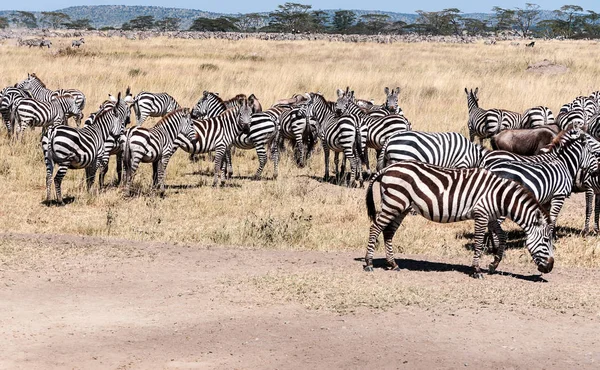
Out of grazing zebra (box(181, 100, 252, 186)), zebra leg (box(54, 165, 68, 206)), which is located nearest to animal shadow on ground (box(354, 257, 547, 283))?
zebra leg (box(54, 165, 68, 206))

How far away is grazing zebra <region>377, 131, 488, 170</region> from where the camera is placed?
506 inches

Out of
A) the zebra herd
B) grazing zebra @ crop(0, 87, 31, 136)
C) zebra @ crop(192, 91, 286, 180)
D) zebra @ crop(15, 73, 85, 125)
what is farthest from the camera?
zebra @ crop(15, 73, 85, 125)

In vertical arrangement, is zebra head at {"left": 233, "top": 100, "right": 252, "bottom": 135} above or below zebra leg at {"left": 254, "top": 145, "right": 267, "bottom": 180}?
above

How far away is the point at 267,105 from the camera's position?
78.9ft

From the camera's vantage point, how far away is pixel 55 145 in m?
13.4

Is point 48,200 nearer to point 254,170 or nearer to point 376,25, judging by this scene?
point 254,170

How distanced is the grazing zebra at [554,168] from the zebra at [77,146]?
6.22 meters

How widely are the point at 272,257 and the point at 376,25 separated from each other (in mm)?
88253

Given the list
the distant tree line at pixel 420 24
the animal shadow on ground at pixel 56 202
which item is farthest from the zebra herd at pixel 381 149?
the distant tree line at pixel 420 24

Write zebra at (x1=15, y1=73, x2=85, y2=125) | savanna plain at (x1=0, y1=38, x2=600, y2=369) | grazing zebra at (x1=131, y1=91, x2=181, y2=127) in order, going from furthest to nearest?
zebra at (x1=15, y1=73, x2=85, y2=125) < grazing zebra at (x1=131, y1=91, x2=181, y2=127) < savanna plain at (x1=0, y1=38, x2=600, y2=369)

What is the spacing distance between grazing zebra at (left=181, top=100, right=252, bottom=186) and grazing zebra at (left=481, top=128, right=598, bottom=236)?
5377 mm

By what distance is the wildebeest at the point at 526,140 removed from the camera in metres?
14.0

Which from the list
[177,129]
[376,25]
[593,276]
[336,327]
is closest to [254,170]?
[177,129]

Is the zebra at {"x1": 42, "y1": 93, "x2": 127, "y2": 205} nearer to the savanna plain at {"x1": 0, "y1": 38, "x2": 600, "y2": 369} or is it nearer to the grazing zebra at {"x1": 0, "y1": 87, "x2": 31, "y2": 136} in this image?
Result: the savanna plain at {"x1": 0, "y1": 38, "x2": 600, "y2": 369}
